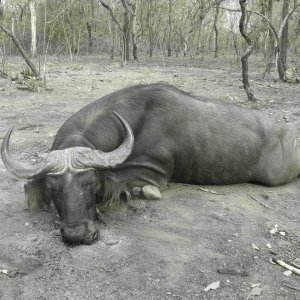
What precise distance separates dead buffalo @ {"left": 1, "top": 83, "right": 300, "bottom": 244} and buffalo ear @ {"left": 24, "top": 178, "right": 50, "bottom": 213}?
10mm

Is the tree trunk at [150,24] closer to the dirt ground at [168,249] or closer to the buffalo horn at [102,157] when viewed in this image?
the dirt ground at [168,249]

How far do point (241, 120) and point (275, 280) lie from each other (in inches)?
93.8

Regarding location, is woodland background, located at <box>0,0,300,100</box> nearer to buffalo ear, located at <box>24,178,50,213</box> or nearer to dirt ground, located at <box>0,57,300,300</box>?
dirt ground, located at <box>0,57,300,300</box>

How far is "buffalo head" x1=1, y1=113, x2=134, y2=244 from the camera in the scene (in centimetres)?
363

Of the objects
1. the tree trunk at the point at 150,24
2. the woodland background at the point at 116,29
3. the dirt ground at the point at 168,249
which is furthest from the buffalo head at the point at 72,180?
the tree trunk at the point at 150,24

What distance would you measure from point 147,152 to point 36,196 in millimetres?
1339

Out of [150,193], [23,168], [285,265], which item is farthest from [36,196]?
[285,265]

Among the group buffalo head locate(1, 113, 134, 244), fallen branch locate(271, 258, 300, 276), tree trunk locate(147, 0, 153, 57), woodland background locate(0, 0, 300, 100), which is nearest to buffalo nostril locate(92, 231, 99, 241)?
buffalo head locate(1, 113, 134, 244)

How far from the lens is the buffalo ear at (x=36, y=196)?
399 centimetres

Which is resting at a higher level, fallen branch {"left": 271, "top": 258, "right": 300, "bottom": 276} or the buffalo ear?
the buffalo ear

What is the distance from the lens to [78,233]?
11.8 ft

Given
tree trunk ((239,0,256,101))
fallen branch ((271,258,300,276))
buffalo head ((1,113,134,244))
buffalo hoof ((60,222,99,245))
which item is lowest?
fallen branch ((271,258,300,276))

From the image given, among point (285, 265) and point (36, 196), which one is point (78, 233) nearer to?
point (36, 196)

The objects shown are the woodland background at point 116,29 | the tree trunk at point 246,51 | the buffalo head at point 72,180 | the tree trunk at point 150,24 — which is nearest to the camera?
the buffalo head at point 72,180
